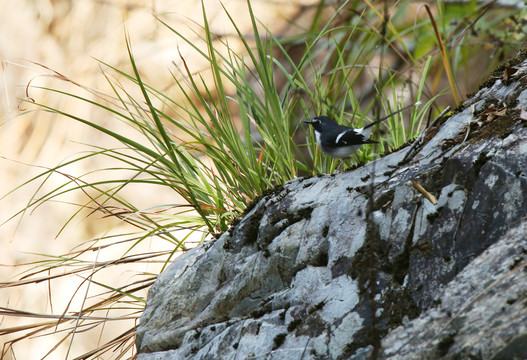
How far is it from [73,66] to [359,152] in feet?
14.3

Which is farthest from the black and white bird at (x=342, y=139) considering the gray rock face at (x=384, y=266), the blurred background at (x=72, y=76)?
the blurred background at (x=72, y=76)

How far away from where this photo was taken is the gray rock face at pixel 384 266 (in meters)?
1.25

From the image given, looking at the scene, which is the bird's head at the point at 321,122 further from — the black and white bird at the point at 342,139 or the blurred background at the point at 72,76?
the blurred background at the point at 72,76

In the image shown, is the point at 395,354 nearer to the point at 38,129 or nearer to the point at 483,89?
the point at 483,89

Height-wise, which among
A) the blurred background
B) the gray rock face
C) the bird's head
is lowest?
the gray rock face

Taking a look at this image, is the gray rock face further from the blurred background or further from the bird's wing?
the blurred background

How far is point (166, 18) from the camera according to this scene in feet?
20.7

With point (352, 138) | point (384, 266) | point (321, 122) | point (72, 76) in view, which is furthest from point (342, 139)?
point (72, 76)

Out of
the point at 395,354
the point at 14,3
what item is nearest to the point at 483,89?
the point at 395,354

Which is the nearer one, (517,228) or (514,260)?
(514,260)

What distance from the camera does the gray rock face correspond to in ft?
4.09

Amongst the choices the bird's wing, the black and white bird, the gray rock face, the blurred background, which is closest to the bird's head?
the black and white bird

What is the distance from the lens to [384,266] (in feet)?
5.47

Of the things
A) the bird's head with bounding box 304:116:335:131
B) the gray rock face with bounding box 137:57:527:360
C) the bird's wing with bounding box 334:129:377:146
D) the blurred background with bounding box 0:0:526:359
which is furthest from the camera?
the blurred background with bounding box 0:0:526:359
